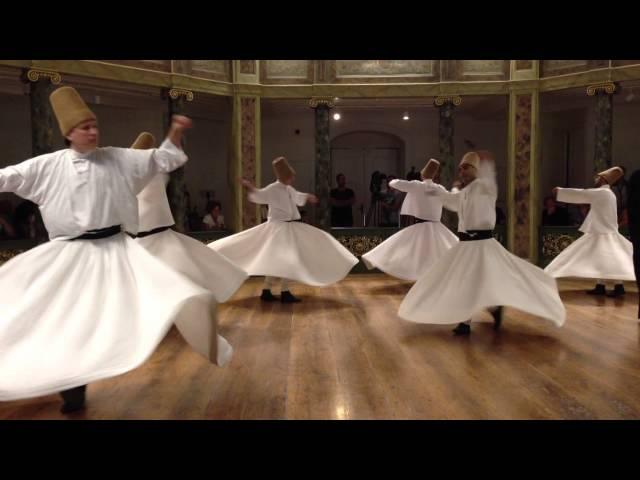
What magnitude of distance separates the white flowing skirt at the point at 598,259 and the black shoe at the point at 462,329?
2499 millimetres

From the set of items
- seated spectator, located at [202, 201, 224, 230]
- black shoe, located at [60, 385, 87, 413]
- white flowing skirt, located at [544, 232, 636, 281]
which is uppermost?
seated spectator, located at [202, 201, 224, 230]

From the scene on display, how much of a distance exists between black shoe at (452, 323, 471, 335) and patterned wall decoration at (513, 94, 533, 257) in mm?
5534

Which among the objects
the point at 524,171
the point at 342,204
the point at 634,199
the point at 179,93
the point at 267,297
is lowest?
the point at 267,297

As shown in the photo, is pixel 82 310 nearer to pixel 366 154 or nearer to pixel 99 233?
pixel 99 233

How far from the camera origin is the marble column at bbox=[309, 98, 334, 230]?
34.2 ft

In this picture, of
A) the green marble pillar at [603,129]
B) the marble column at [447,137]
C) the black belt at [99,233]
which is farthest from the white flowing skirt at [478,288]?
the marble column at [447,137]

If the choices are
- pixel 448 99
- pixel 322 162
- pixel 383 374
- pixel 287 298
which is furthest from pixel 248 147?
pixel 383 374

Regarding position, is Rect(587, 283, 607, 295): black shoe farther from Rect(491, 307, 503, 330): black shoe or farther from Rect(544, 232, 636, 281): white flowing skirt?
Rect(491, 307, 503, 330): black shoe

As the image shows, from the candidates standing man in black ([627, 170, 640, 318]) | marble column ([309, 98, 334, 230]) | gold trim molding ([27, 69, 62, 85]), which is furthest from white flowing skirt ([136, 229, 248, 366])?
marble column ([309, 98, 334, 230])

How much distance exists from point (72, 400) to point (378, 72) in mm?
8451

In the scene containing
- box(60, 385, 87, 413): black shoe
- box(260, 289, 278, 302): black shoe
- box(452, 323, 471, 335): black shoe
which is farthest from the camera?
box(260, 289, 278, 302): black shoe

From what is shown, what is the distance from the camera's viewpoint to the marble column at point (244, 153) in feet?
33.7

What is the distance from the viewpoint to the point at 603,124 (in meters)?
9.46

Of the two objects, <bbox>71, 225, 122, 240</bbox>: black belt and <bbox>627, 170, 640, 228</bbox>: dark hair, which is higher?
<bbox>627, 170, 640, 228</bbox>: dark hair
